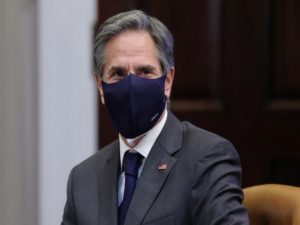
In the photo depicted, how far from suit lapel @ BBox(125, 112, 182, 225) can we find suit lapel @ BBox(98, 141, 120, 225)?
0.06 m

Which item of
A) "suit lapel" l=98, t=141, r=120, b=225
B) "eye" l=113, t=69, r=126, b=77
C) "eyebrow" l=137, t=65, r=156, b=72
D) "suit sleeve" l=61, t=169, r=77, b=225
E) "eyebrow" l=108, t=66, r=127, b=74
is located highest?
"eyebrow" l=137, t=65, r=156, b=72

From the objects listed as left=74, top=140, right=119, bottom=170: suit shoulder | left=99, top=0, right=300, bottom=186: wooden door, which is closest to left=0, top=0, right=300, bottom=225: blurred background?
left=99, top=0, right=300, bottom=186: wooden door

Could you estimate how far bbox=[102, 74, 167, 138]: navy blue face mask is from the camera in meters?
1.79

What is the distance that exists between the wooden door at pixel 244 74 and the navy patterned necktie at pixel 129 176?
910 mm

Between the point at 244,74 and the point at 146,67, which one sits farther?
the point at 244,74

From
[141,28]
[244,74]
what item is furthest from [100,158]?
[244,74]

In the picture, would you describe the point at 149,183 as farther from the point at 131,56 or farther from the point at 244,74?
the point at 244,74

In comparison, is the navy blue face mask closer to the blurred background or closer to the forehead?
the forehead

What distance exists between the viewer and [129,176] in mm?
1817

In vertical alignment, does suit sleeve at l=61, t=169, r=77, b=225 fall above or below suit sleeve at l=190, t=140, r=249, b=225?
below

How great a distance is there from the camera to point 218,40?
8.95 ft

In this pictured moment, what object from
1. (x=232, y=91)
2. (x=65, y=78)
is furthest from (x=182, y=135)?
(x=65, y=78)

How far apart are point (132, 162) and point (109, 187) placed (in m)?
0.09

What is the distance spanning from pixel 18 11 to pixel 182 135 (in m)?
1.41
